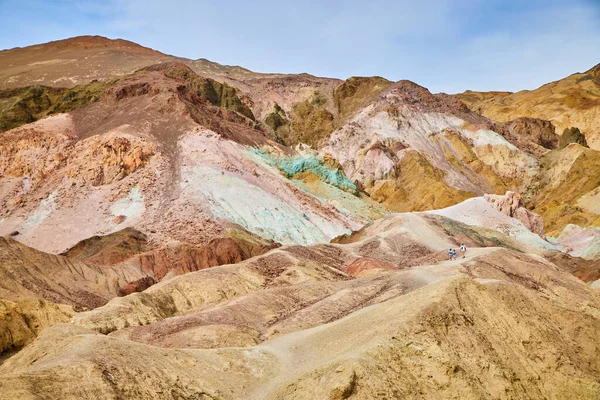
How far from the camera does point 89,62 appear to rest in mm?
114000

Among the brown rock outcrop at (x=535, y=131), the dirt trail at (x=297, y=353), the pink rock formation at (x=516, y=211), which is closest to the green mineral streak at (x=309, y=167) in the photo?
the pink rock formation at (x=516, y=211)

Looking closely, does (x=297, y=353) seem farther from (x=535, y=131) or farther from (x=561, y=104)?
(x=561, y=104)

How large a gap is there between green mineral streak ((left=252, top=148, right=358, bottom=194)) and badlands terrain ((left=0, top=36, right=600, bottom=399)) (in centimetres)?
29

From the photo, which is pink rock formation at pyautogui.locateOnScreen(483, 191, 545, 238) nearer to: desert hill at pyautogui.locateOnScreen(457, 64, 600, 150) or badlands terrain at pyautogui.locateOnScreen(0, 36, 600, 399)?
badlands terrain at pyautogui.locateOnScreen(0, 36, 600, 399)

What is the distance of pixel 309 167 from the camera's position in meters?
69.9

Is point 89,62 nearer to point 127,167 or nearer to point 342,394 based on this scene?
point 127,167

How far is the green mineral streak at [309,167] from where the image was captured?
223 ft

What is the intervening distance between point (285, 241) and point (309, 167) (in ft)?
65.4

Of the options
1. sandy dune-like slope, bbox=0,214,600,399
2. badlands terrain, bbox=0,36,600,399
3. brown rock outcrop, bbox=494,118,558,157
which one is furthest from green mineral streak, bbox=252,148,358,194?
sandy dune-like slope, bbox=0,214,600,399

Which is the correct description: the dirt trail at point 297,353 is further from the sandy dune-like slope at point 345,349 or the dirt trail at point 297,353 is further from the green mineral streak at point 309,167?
the green mineral streak at point 309,167

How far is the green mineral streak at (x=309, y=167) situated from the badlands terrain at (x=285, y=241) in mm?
293

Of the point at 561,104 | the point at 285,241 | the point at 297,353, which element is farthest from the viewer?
the point at 561,104

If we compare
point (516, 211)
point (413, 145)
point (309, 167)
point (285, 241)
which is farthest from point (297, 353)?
point (413, 145)

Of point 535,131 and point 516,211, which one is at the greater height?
point 535,131
